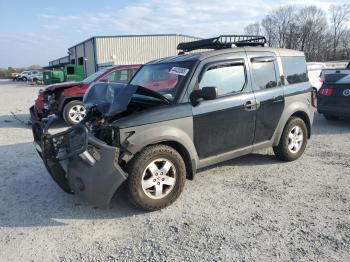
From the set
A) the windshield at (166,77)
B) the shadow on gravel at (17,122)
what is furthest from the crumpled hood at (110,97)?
the shadow on gravel at (17,122)

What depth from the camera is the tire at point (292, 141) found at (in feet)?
18.4

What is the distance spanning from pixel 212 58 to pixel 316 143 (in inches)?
145

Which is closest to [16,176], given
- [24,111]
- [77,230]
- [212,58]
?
[77,230]

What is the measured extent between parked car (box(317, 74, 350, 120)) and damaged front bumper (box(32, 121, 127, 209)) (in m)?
6.90

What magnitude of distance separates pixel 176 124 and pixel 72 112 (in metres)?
6.24

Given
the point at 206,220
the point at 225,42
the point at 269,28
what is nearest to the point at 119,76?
the point at 225,42

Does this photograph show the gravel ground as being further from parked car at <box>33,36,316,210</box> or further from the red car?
the red car

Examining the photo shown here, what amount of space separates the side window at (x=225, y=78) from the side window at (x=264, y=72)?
268 millimetres

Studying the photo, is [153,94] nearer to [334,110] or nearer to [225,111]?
[225,111]

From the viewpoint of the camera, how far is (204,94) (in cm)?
423

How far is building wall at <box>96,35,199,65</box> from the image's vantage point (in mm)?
38188

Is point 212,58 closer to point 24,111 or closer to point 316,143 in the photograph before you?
point 316,143

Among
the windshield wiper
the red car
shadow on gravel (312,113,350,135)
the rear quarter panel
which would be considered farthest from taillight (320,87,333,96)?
the windshield wiper

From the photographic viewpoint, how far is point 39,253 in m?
3.33
